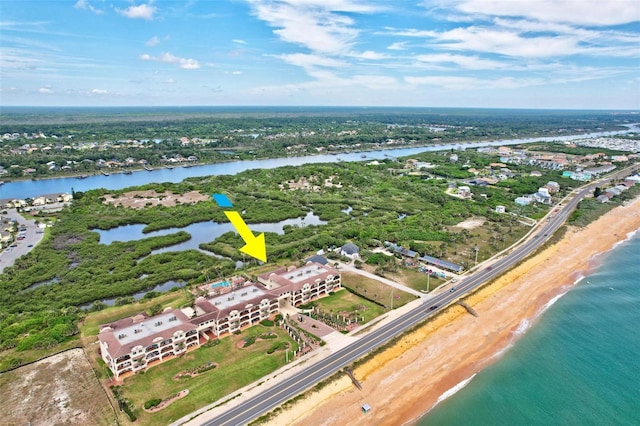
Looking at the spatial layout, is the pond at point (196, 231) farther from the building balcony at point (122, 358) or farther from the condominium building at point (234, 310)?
the building balcony at point (122, 358)

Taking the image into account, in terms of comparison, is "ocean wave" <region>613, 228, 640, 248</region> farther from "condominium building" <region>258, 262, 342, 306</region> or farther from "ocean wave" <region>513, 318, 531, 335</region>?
"condominium building" <region>258, 262, 342, 306</region>

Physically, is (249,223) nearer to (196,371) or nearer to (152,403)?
(196,371)

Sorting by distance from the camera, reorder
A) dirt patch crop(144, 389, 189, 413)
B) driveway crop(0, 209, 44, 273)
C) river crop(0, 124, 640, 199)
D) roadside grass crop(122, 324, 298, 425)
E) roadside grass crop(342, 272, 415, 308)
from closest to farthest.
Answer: dirt patch crop(144, 389, 189, 413), roadside grass crop(122, 324, 298, 425), roadside grass crop(342, 272, 415, 308), driveway crop(0, 209, 44, 273), river crop(0, 124, 640, 199)

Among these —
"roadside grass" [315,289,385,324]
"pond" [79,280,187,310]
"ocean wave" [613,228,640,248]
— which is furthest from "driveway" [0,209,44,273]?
"ocean wave" [613,228,640,248]

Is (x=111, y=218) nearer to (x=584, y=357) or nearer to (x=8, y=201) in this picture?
(x=8, y=201)

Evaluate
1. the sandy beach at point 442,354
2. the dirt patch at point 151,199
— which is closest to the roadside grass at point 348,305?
the sandy beach at point 442,354

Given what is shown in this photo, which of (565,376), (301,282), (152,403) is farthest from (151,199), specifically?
(565,376)

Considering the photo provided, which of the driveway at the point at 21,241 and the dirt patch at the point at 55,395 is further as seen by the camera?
the driveway at the point at 21,241
